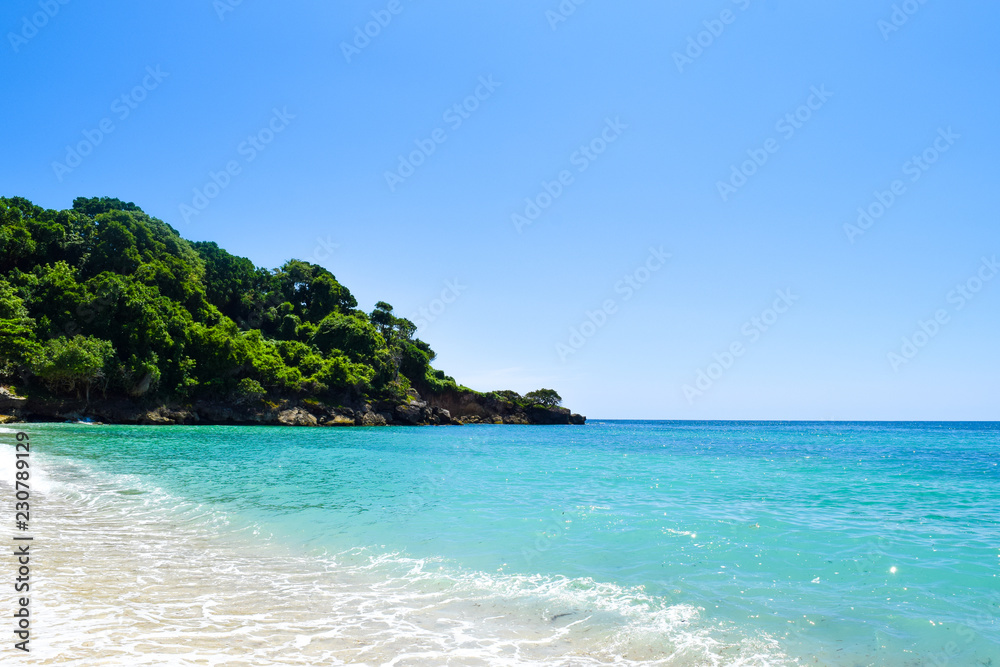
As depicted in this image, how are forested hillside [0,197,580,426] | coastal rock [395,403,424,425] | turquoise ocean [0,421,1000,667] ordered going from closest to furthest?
turquoise ocean [0,421,1000,667] → forested hillside [0,197,580,426] → coastal rock [395,403,424,425]

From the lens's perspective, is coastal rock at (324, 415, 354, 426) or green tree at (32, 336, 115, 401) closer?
green tree at (32, 336, 115, 401)

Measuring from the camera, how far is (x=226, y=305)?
86.2 meters

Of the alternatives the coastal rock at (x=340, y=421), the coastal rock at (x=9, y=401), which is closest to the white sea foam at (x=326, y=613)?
the coastal rock at (x=9, y=401)

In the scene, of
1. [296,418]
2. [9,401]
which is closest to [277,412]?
[296,418]

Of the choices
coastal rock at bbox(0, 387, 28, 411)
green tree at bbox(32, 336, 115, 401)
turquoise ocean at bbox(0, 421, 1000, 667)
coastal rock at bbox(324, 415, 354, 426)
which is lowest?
coastal rock at bbox(324, 415, 354, 426)

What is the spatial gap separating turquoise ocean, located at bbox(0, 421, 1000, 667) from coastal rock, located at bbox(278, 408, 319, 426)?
52.1 metres

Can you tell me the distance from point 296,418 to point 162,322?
19.2 metres

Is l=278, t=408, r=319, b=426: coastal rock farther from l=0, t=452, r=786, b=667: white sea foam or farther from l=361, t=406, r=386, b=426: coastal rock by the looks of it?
l=0, t=452, r=786, b=667: white sea foam

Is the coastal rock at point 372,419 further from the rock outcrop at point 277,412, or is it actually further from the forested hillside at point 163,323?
the forested hillside at point 163,323

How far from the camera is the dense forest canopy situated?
48562 mm

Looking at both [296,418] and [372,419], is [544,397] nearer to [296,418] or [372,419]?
[372,419]

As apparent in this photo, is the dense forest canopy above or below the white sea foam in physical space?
above

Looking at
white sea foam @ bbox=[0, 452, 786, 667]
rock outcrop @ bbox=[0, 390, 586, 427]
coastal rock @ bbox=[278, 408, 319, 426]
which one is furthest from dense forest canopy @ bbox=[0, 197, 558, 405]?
white sea foam @ bbox=[0, 452, 786, 667]

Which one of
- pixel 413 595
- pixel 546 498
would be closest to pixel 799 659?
pixel 413 595
